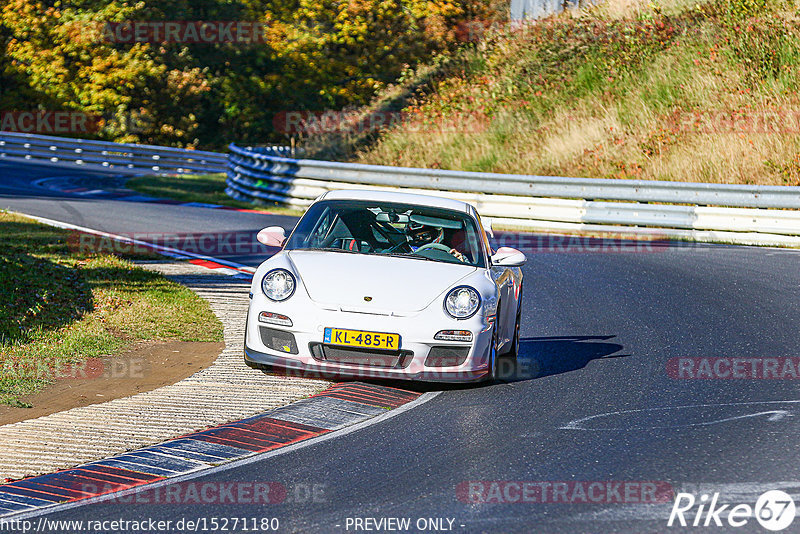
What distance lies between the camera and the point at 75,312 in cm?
1066

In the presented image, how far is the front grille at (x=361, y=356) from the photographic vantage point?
7.73 m

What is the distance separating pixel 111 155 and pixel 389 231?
28156mm

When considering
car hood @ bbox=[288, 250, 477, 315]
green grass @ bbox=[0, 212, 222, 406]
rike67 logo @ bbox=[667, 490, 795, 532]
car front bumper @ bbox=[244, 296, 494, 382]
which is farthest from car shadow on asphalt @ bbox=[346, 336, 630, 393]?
rike67 logo @ bbox=[667, 490, 795, 532]

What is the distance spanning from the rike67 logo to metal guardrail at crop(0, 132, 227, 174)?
3106 cm

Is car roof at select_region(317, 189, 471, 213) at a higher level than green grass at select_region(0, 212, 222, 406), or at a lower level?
higher

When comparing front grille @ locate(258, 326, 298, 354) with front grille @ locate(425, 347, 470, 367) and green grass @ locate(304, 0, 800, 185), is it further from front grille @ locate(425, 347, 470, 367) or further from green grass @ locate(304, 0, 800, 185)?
green grass @ locate(304, 0, 800, 185)

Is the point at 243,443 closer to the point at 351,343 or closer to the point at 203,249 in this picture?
the point at 351,343

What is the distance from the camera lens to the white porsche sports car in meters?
7.73

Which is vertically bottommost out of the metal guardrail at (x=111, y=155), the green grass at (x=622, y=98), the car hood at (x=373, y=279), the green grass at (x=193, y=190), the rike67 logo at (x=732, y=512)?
the rike67 logo at (x=732, y=512)

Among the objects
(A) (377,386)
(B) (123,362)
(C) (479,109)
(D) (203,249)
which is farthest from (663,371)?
(C) (479,109)

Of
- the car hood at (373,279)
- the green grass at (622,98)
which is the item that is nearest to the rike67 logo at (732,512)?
the car hood at (373,279)

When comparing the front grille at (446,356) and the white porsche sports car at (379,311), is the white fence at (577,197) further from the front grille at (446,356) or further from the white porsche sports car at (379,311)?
the front grille at (446,356)

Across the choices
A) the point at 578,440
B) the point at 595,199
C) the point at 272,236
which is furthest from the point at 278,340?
the point at 595,199

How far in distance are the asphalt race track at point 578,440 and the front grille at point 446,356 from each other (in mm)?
260
